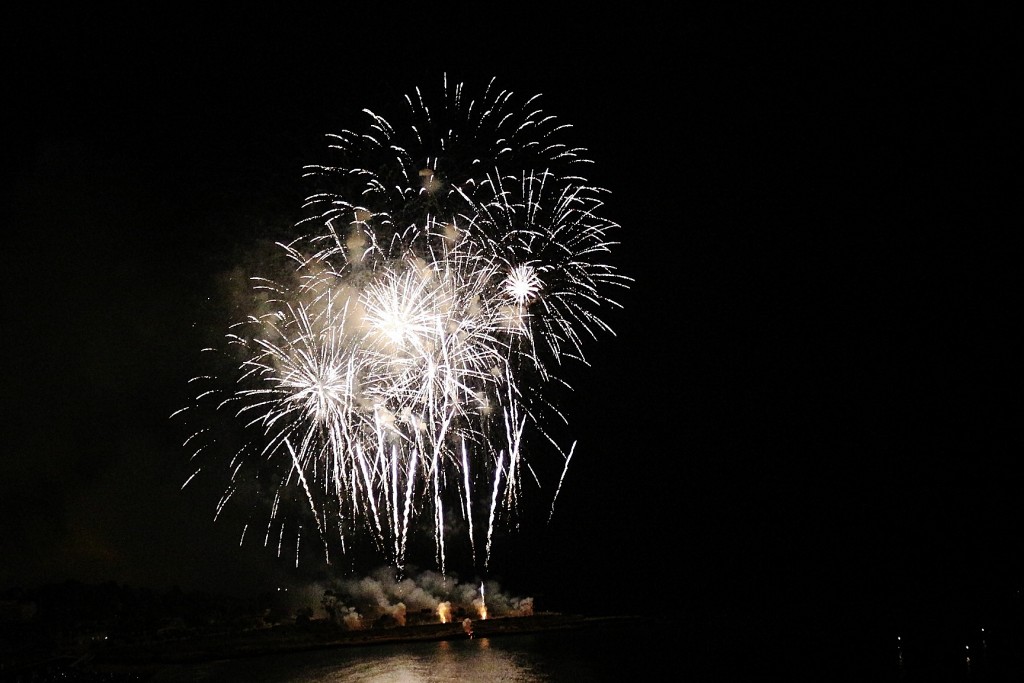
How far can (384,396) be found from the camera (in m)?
29.2

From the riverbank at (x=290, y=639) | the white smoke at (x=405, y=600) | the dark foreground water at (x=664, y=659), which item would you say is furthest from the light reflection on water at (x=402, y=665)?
the white smoke at (x=405, y=600)

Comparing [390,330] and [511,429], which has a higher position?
[390,330]

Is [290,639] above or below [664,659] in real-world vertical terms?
above

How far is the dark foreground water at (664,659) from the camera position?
34812 millimetres

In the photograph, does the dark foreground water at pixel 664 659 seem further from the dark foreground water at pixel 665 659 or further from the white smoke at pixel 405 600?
the white smoke at pixel 405 600

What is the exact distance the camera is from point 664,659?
41781 millimetres

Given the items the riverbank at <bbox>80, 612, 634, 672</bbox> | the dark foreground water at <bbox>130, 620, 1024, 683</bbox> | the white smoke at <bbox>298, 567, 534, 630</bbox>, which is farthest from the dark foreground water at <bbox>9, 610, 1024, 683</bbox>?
the white smoke at <bbox>298, 567, 534, 630</bbox>

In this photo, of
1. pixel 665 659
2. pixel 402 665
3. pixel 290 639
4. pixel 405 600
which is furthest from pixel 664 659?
pixel 405 600

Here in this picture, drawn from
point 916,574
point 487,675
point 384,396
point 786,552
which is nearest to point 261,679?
point 487,675

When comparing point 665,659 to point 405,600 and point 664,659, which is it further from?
point 405,600

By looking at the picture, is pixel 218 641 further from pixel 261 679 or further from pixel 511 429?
pixel 511 429

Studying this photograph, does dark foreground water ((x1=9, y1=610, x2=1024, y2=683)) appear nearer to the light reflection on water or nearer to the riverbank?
the light reflection on water

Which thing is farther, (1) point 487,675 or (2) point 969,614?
(2) point 969,614

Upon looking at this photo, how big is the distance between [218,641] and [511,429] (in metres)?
37.7
